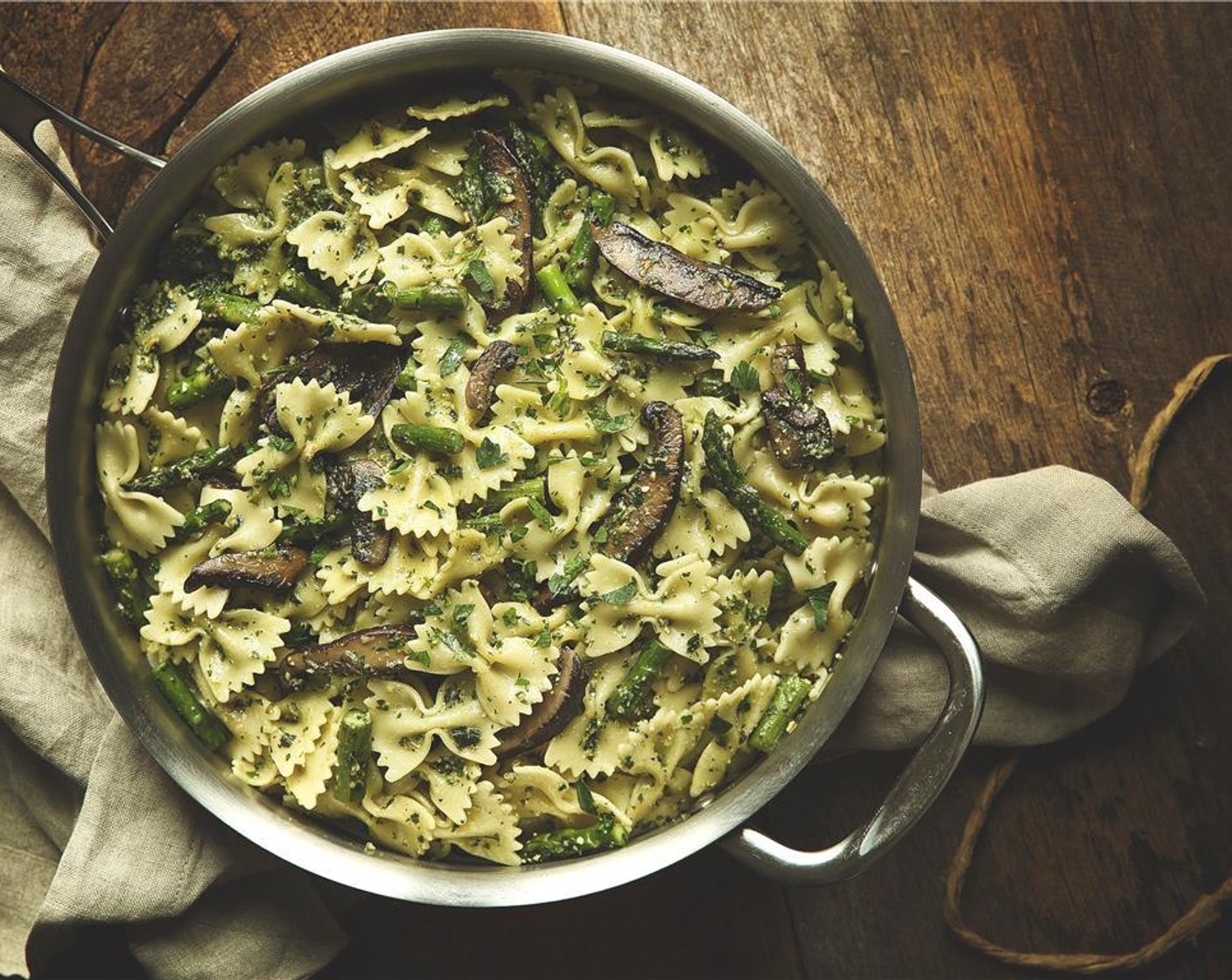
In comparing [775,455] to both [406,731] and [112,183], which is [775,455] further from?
[112,183]

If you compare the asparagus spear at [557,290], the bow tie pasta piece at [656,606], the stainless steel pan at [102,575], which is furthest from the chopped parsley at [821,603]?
the asparagus spear at [557,290]

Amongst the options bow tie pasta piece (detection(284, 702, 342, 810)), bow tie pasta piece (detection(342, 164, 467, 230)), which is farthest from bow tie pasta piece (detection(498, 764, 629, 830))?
bow tie pasta piece (detection(342, 164, 467, 230))

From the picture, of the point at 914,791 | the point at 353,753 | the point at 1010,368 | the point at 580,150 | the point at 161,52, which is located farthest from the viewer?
the point at 1010,368

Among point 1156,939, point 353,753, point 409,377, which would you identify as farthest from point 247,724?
point 1156,939

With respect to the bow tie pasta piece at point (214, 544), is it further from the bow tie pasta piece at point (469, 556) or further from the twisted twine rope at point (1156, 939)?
the twisted twine rope at point (1156, 939)

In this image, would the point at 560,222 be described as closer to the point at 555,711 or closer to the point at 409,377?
the point at 409,377

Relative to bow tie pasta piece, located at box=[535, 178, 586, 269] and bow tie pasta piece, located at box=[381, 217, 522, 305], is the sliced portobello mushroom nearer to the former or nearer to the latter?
bow tie pasta piece, located at box=[535, 178, 586, 269]
